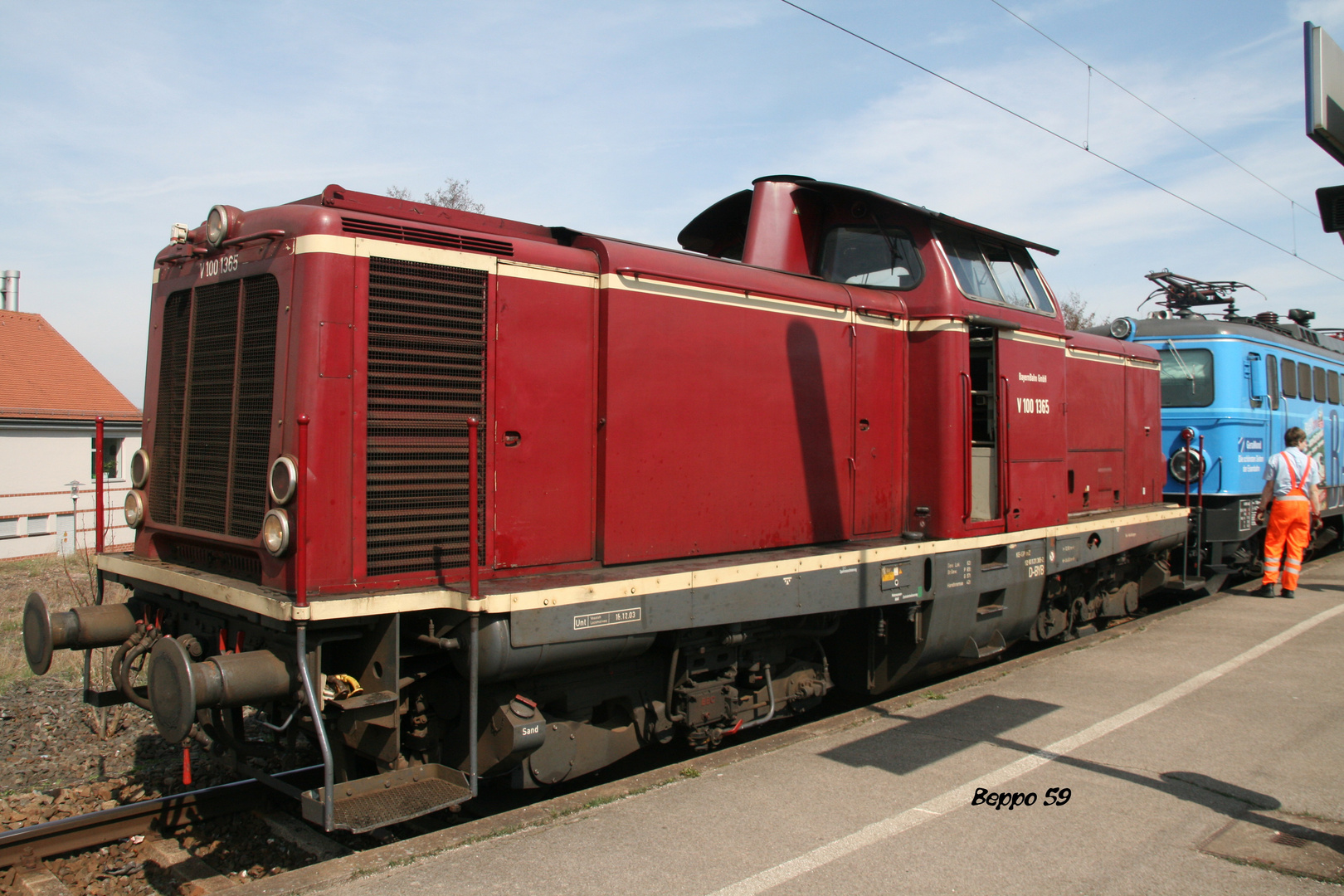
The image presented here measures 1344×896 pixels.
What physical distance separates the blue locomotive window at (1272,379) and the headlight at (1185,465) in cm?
174

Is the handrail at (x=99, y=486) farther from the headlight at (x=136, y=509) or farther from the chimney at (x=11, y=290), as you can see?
the chimney at (x=11, y=290)

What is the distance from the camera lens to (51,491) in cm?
1933

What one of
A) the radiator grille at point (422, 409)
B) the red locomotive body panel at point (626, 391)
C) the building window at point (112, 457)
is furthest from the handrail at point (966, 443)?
the building window at point (112, 457)

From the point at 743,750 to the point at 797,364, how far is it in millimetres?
2406

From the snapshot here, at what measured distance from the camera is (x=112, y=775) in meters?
5.70

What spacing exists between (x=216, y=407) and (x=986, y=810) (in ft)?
13.8

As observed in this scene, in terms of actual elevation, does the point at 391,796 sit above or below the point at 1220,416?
below

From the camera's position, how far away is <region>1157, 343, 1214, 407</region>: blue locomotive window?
11.2 metres

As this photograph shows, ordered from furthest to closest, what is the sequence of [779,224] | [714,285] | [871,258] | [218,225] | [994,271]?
[994,271]
[871,258]
[779,224]
[714,285]
[218,225]

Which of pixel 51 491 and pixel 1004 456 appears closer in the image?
pixel 1004 456

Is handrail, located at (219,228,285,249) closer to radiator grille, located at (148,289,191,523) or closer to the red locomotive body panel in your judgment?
the red locomotive body panel

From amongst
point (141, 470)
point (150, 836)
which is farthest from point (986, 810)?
point (141, 470)

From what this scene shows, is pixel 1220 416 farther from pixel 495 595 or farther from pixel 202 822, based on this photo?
pixel 202 822

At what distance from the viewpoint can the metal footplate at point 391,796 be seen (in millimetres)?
3541
